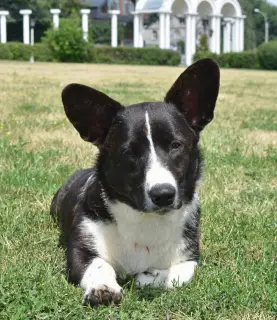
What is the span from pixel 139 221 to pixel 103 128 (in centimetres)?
57

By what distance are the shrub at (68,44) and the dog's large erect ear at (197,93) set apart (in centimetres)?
4497

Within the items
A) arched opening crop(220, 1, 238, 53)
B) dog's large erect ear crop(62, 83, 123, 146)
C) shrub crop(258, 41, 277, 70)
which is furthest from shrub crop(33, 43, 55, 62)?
dog's large erect ear crop(62, 83, 123, 146)

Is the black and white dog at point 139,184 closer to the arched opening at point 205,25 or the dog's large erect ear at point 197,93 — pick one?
the dog's large erect ear at point 197,93

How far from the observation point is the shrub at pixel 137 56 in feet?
172

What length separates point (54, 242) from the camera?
414 centimetres

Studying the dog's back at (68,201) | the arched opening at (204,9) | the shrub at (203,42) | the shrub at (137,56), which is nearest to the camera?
the dog's back at (68,201)

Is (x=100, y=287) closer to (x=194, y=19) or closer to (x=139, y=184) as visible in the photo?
(x=139, y=184)

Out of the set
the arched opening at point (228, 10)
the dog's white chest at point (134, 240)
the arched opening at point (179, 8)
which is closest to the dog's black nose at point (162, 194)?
the dog's white chest at point (134, 240)

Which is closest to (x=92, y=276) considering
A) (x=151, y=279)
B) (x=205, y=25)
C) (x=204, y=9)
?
(x=151, y=279)

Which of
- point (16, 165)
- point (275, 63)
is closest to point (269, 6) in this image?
point (275, 63)

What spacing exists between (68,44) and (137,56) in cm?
766

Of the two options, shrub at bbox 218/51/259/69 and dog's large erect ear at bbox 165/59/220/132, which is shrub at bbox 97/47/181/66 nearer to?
shrub at bbox 218/51/259/69

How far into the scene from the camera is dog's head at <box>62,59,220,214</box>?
3.11 m

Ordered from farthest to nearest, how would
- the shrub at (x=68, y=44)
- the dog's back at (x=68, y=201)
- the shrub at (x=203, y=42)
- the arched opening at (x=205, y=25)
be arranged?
the shrub at (x=203, y=42)
the arched opening at (x=205, y=25)
the shrub at (x=68, y=44)
the dog's back at (x=68, y=201)
